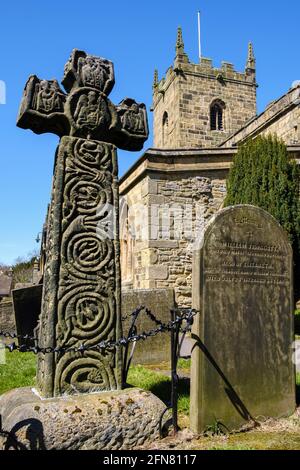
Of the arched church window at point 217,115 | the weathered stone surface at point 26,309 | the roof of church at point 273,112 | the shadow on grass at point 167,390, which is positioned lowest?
the shadow on grass at point 167,390

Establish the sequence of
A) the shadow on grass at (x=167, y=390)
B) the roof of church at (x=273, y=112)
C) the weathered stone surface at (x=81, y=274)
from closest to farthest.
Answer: the weathered stone surface at (x=81, y=274), the shadow on grass at (x=167, y=390), the roof of church at (x=273, y=112)

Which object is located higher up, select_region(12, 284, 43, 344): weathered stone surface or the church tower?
the church tower

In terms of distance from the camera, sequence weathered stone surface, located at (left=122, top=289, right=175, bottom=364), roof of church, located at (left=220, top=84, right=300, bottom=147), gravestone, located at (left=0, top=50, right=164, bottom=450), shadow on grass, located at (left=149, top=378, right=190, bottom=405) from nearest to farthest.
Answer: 1. gravestone, located at (left=0, top=50, right=164, bottom=450)
2. shadow on grass, located at (left=149, top=378, right=190, bottom=405)
3. weathered stone surface, located at (left=122, top=289, right=175, bottom=364)
4. roof of church, located at (left=220, top=84, right=300, bottom=147)

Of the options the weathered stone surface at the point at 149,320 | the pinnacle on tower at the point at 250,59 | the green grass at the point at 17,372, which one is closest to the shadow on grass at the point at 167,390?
the weathered stone surface at the point at 149,320

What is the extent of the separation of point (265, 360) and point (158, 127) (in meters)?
28.6

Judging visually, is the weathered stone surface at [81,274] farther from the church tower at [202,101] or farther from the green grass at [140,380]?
the church tower at [202,101]

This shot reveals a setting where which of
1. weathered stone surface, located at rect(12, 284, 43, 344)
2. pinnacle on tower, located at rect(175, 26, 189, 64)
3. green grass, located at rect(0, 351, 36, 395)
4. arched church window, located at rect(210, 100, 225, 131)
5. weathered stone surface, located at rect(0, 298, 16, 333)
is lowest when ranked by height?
green grass, located at rect(0, 351, 36, 395)

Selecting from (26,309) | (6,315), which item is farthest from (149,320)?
(6,315)

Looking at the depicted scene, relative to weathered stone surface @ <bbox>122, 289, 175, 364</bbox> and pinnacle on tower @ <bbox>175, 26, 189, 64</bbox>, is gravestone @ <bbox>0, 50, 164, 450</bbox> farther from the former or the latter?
pinnacle on tower @ <bbox>175, 26, 189, 64</bbox>

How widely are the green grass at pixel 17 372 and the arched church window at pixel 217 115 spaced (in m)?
23.6

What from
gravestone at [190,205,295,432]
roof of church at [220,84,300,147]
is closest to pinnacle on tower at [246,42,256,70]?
roof of church at [220,84,300,147]

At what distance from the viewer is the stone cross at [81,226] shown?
3416 millimetres

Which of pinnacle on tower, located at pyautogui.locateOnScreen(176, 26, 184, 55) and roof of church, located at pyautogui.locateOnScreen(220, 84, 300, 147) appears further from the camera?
pinnacle on tower, located at pyautogui.locateOnScreen(176, 26, 184, 55)

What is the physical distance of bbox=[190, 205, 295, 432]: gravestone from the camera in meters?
3.63
